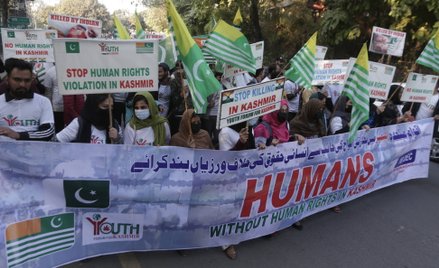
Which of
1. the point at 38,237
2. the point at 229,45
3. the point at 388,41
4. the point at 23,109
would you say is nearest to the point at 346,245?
the point at 229,45

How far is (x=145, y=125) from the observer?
3.76 m

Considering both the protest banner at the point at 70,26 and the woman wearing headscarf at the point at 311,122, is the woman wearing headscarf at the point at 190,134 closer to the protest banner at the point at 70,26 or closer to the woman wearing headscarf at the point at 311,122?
the woman wearing headscarf at the point at 311,122

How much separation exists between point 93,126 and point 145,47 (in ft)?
3.00

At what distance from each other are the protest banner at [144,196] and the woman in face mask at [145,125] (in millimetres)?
492

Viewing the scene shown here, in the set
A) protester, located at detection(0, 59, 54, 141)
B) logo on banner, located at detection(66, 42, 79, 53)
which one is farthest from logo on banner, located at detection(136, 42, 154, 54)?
protester, located at detection(0, 59, 54, 141)

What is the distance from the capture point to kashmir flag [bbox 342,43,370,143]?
4.43 m

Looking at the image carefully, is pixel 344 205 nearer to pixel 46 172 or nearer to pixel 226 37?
pixel 226 37

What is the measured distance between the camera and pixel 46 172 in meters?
2.97

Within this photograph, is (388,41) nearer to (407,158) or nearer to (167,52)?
(407,158)

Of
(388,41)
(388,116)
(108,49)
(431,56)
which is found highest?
(388,41)

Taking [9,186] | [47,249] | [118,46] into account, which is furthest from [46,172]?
[118,46]

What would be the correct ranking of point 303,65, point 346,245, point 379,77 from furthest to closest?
point 379,77
point 303,65
point 346,245

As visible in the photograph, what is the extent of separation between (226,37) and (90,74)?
4.71ft

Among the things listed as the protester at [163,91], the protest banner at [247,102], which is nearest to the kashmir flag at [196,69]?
the protest banner at [247,102]
